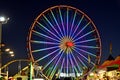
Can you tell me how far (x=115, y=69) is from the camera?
111 ft

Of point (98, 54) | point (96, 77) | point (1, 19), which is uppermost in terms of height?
point (1, 19)

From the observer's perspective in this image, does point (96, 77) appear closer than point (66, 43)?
No

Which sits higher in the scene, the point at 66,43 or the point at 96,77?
the point at 66,43

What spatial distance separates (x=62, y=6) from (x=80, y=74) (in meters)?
7.51

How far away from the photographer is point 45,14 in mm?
37875

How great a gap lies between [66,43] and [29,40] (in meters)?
3.80

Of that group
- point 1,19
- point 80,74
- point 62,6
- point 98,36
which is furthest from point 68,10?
point 1,19

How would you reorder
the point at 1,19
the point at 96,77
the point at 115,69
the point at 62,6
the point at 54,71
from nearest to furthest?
the point at 1,19, the point at 115,69, the point at 54,71, the point at 62,6, the point at 96,77

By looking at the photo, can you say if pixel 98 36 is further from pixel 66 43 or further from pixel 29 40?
pixel 29 40

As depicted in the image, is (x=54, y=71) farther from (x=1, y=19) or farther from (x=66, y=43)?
(x=1, y=19)

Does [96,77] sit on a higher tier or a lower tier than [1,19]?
lower

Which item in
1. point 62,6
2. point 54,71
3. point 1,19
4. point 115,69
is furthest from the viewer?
point 62,6

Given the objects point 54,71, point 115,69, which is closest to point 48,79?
point 54,71

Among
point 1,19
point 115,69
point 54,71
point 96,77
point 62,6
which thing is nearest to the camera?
point 1,19
